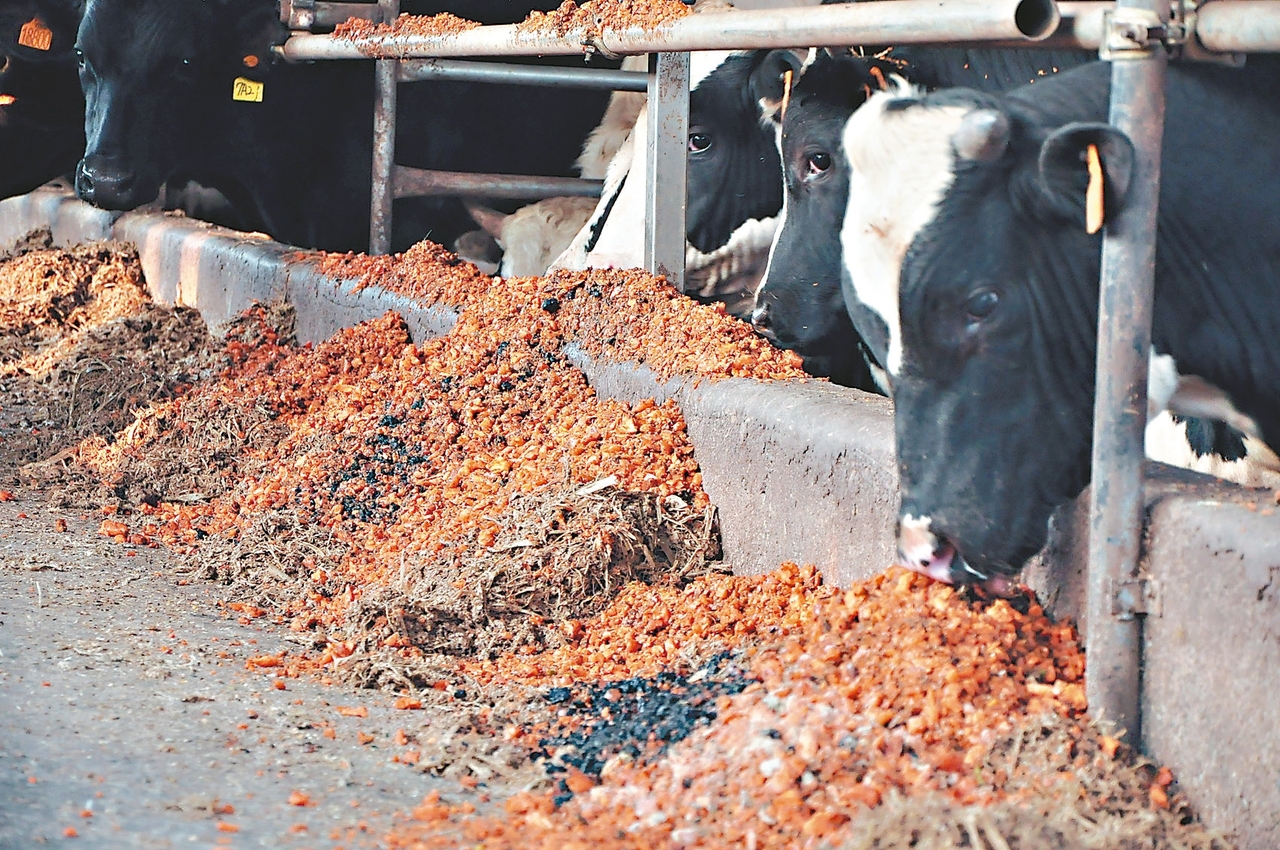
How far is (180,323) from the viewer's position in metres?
6.40

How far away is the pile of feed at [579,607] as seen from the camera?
2.23 metres

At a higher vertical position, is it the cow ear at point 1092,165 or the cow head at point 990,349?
the cow ear at point 1092,165

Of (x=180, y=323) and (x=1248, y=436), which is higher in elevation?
(x=1248, y=436)

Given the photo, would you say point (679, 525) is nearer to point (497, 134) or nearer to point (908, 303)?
point (908, 303)

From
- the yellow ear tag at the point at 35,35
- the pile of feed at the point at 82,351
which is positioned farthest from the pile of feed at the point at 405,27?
the yellow ear tag at the point at 35,35

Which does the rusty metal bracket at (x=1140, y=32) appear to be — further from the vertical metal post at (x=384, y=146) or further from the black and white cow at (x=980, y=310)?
the vertical metal post at (x=384, y=146)

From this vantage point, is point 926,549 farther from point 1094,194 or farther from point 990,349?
point 1094,194

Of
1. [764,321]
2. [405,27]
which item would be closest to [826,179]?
[764,321]

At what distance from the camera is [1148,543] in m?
2.27

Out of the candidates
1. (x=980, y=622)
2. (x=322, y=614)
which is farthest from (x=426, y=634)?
(x=980, y=622)

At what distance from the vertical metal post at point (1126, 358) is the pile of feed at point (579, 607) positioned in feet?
0.57

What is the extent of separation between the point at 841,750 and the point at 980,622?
0.33 metres

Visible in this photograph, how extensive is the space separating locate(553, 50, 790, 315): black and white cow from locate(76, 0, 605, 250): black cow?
2.38 m

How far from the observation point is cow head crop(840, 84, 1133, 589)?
7.91 feet
